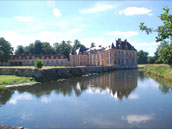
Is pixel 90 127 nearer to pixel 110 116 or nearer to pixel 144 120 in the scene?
pixel 110 116

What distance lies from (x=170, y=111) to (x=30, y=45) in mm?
64717

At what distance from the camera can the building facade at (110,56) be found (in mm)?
42625

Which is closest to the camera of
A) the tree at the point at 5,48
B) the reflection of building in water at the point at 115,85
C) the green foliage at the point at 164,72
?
the reflection of building in water at the point at 115,85

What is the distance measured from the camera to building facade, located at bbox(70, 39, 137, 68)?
4262cm

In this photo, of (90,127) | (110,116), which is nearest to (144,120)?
(110,116)

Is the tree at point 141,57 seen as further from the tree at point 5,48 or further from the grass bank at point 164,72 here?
the tree at point 5,48

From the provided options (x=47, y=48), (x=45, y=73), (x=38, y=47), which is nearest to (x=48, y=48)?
(x=47, y=48)

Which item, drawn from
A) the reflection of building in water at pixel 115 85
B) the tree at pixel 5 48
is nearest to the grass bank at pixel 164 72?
the reflection of building in water at pixel 115 85

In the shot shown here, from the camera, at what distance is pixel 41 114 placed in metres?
8.20

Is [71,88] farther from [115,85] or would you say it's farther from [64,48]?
[64,48]

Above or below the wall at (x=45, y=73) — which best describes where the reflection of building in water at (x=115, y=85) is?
below

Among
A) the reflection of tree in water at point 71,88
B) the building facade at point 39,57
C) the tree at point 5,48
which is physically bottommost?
the reflection of tree in water at point 71,88

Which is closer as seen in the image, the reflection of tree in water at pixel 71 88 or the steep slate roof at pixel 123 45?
the reflection of tree in water at pixel 71 88

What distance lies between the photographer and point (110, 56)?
41.8 m
